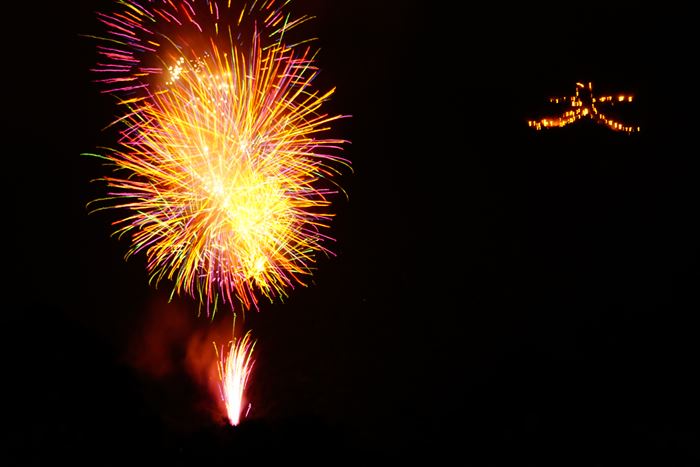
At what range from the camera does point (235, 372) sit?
8.38 m

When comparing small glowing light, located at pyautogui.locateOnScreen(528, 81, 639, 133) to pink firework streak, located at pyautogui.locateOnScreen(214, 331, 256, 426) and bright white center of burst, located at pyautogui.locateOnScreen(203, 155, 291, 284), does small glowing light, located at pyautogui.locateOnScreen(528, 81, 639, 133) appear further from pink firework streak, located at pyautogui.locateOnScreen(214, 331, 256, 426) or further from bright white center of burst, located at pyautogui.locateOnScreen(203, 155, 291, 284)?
pink firework streak, located at pyautogui.locateOnScreen(214, 331, 256, 426)

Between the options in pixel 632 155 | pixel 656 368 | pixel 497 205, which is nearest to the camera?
pixel 656 368

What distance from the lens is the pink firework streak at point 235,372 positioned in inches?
309

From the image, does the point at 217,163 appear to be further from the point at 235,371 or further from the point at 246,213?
the point at 235,371

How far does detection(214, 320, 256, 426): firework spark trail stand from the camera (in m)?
7.86

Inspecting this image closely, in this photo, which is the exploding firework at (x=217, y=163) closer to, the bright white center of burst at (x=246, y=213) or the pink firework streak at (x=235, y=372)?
the bright white center of burst at (x=246, y=213)

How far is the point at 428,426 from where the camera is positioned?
6.47 meters

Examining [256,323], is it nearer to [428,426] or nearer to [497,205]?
[428,426]

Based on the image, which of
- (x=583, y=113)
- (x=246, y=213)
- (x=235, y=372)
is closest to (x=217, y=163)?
(x=246, y=213)

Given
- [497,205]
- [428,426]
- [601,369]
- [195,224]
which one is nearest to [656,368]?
[601,369]

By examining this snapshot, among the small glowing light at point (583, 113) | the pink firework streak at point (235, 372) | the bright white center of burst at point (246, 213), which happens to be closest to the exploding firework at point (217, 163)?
the bright white center of burst at point (246, 213)

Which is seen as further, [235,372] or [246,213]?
[235,372]

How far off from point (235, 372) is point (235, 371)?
0.03m

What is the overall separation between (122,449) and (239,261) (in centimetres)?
359
